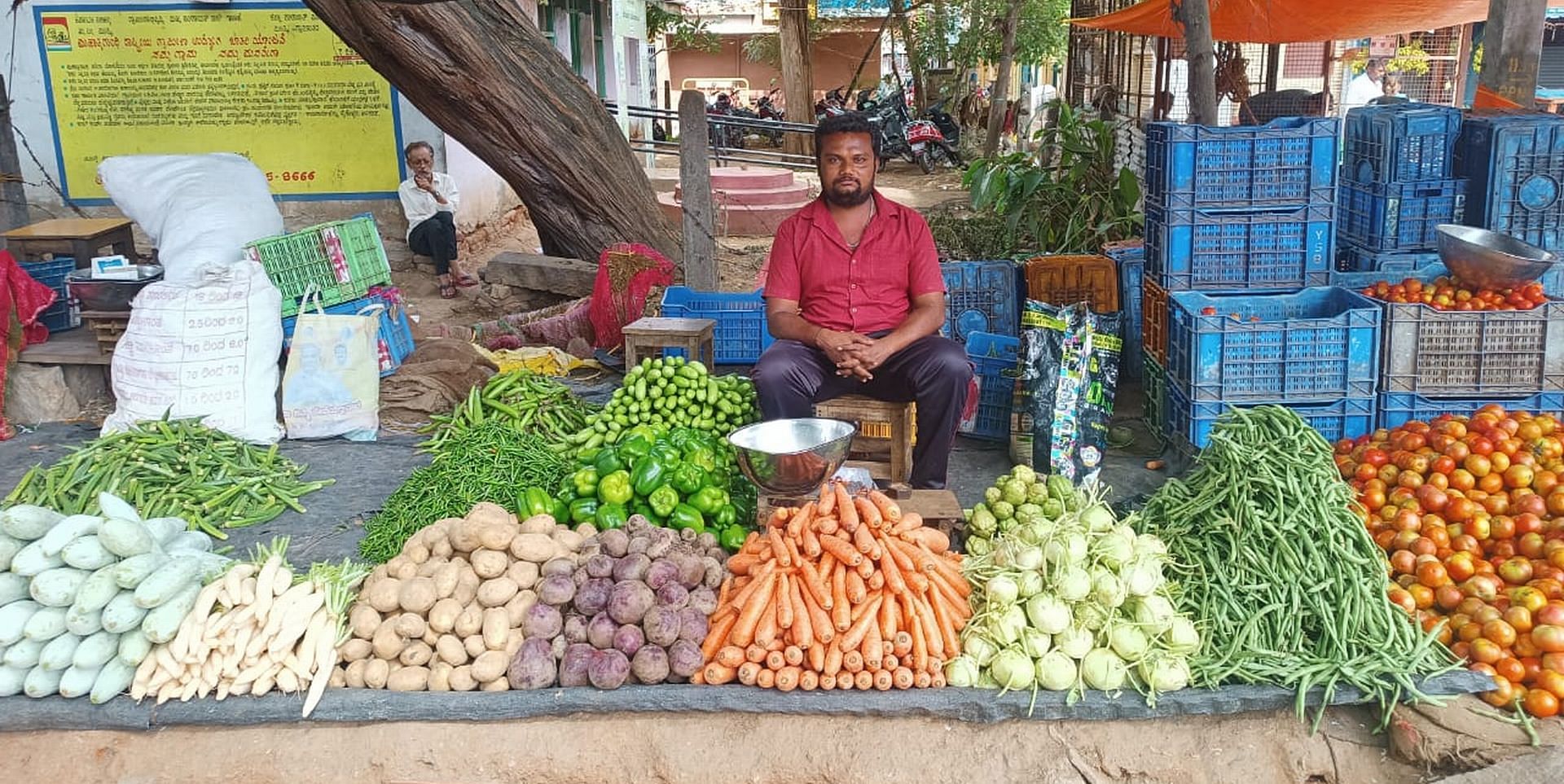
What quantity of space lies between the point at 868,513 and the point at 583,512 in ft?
3.70

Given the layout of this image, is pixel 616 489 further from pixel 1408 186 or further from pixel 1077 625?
pixel 1408 186

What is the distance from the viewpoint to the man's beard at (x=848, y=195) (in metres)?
4.61

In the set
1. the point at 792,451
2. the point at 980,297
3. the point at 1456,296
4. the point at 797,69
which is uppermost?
the point at 797,69

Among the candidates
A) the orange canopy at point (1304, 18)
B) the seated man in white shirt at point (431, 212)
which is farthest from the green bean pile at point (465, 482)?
the orange canopy at point (1304, 18)

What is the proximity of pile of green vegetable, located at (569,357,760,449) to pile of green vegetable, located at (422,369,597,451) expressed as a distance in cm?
33

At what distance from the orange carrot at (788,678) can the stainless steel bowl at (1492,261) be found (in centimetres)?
363

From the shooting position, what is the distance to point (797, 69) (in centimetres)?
1814

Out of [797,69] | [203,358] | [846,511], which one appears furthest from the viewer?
[797,69]

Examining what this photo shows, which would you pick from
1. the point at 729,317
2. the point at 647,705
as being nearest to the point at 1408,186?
the point at 729,317

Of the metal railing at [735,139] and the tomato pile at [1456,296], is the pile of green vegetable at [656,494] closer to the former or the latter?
the tomato pile at [1456,296]

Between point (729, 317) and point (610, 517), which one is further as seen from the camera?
point (729, 317)

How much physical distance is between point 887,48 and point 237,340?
28094 mm

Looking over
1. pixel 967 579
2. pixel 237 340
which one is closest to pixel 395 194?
pixel 237 340

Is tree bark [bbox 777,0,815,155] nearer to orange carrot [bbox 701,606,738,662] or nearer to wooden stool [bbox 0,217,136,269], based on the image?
wooden stool [bbox 0,217,136,269]
